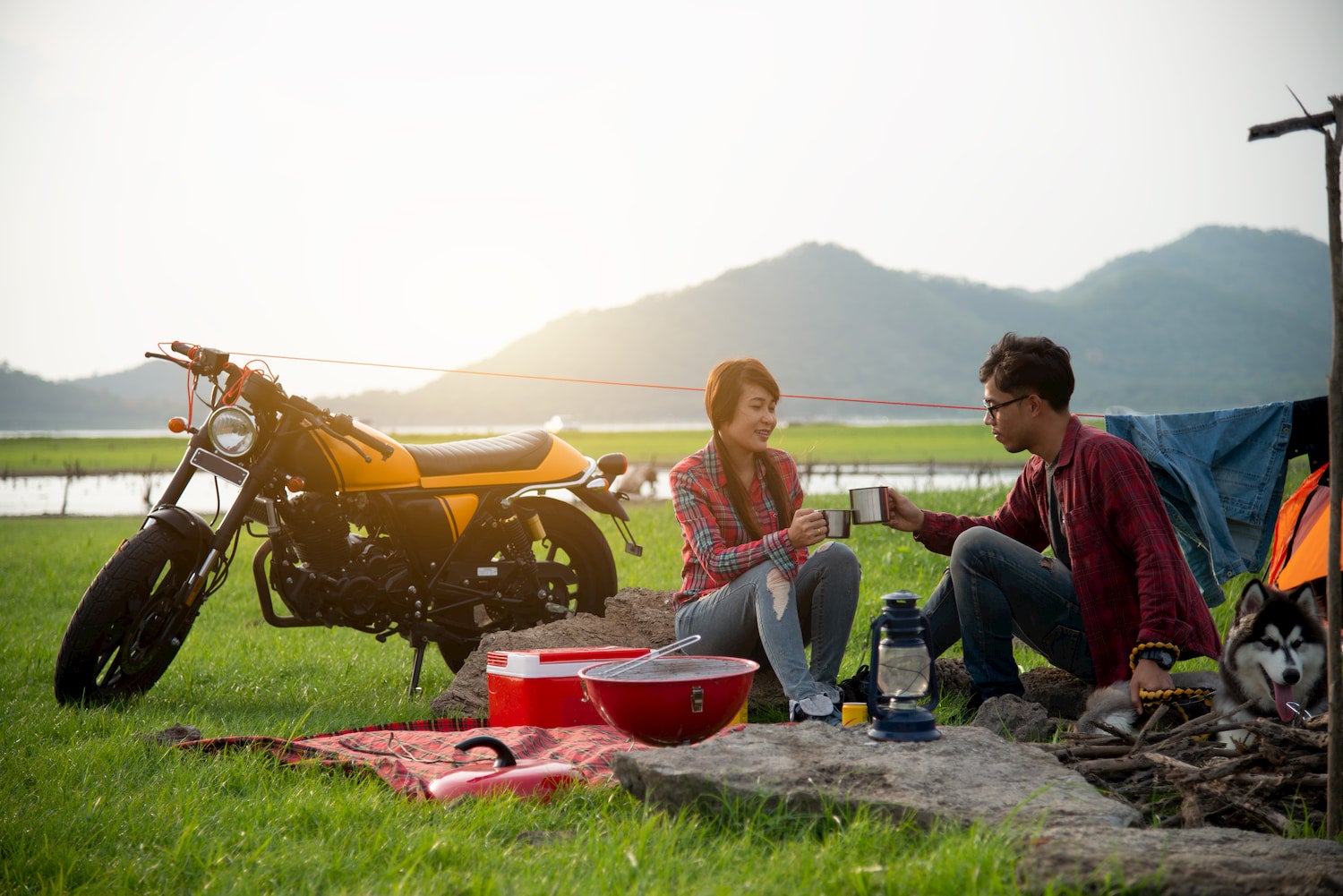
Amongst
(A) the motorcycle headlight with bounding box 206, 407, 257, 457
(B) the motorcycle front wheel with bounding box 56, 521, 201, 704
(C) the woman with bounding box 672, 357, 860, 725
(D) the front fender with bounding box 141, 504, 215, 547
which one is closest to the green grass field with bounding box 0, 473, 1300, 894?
(B) the motorcycle front wheel with bounding box 56, 521, 201, 704

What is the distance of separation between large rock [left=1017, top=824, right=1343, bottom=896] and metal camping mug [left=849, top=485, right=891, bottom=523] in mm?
1509

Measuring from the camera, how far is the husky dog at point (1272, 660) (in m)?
2.89

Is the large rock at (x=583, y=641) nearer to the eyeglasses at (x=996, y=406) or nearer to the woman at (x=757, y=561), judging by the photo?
the woman at (x=757, y=561)

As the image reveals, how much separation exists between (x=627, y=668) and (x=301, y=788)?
0.97 metres

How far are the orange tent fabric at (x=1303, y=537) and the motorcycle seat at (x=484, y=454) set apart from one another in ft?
10.7

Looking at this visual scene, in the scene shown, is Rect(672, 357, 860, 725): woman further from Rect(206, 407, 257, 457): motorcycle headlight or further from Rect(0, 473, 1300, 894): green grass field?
Rect(206, 407, 257, 457): motorcycle headlight

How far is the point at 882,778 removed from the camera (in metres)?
2.44

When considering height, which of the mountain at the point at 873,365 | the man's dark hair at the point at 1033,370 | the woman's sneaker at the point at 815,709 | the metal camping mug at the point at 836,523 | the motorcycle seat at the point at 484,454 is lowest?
the woman's sneaker at the point at 815,709

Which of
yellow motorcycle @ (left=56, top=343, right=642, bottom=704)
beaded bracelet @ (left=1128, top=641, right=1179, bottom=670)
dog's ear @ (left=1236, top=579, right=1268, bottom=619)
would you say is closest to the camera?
dog's ear @ (left=1236, top=579, right=1268, bottom=619)

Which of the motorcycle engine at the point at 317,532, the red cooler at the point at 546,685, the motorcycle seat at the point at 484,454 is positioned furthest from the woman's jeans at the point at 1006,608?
the motorcycle engine at the point at 317,532

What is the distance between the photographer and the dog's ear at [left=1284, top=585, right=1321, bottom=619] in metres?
2.92

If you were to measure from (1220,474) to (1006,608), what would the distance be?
123 centimetres

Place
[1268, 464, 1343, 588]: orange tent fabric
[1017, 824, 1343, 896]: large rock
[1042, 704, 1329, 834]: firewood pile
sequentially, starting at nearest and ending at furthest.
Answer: [1017, 824, 1343, 896]: large rock
[1042, 704, 1329, 834]: firewood pile
[1268, 464, 1343, 588]: orange tent fabric

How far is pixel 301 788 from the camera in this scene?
2.81m
